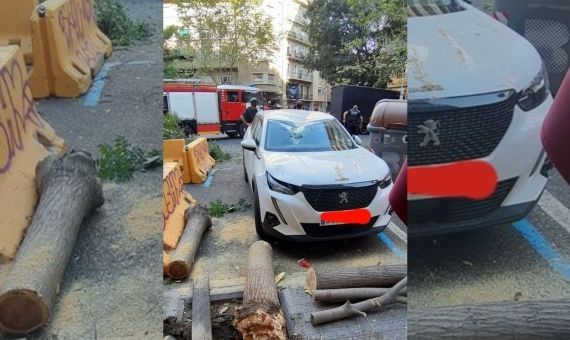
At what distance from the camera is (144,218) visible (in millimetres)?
1132

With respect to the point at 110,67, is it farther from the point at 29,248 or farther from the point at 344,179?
the point at 344,179

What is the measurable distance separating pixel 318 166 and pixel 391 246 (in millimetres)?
471

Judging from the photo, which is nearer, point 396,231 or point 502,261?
point 502,261

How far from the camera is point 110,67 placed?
1.16 m

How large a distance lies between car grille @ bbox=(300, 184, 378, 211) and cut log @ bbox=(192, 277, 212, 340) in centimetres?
58

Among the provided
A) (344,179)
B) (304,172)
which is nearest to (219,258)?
(304,172)

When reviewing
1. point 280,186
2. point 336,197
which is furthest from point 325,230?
point 280,186

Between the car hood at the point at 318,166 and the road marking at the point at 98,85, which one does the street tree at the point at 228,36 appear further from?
the car hood at the point at 318,166

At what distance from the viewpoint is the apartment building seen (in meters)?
1.36

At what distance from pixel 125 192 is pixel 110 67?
0.37 metres

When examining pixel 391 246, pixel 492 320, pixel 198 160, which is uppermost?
pixel 198 160

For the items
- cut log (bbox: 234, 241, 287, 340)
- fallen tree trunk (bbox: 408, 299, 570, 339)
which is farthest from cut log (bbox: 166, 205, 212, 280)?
fallen tree trunk (bbox: 408, 299, 570, 339)

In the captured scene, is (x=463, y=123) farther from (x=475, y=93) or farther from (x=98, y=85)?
(x=98, y=85)

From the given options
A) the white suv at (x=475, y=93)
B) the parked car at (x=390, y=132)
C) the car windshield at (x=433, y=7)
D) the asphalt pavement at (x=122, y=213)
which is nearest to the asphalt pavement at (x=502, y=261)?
the white suv at (x=475, y=93)
